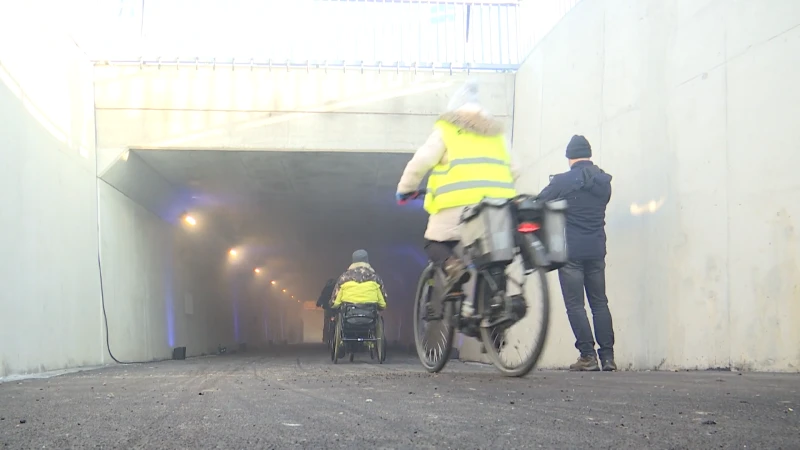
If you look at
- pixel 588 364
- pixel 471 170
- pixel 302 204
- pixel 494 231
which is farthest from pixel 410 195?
pixel 302 204

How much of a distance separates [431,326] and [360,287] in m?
5.31

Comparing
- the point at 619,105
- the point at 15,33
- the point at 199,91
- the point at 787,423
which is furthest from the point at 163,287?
the point at 787,423

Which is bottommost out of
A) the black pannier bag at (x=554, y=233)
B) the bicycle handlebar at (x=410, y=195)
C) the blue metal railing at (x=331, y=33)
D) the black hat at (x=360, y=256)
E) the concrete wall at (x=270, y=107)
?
the black hat at (x=360, y=256)

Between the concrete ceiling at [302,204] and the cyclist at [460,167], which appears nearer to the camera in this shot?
the cyclist at [460,167]

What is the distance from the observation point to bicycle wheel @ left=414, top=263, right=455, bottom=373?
494 cm

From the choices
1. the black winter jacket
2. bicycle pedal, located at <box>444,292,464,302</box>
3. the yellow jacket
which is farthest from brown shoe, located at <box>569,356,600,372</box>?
the yellow jacket

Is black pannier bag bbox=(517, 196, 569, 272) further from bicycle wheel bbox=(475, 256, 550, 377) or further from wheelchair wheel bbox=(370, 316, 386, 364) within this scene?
wheelchair wheel bbox=(370, 316, 386, 364)

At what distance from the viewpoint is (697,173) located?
18.1 ft

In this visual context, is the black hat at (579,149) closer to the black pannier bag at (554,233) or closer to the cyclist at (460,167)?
the cyclist at (460,167)

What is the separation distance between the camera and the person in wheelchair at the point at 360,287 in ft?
34.2

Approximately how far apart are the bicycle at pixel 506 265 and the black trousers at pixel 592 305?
124 centimetres

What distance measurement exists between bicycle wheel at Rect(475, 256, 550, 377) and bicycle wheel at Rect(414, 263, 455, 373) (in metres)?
0.34

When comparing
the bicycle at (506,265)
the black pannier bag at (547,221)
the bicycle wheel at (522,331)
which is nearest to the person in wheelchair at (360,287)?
the bicycle at (506,265)

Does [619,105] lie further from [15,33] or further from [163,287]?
[163,287]
